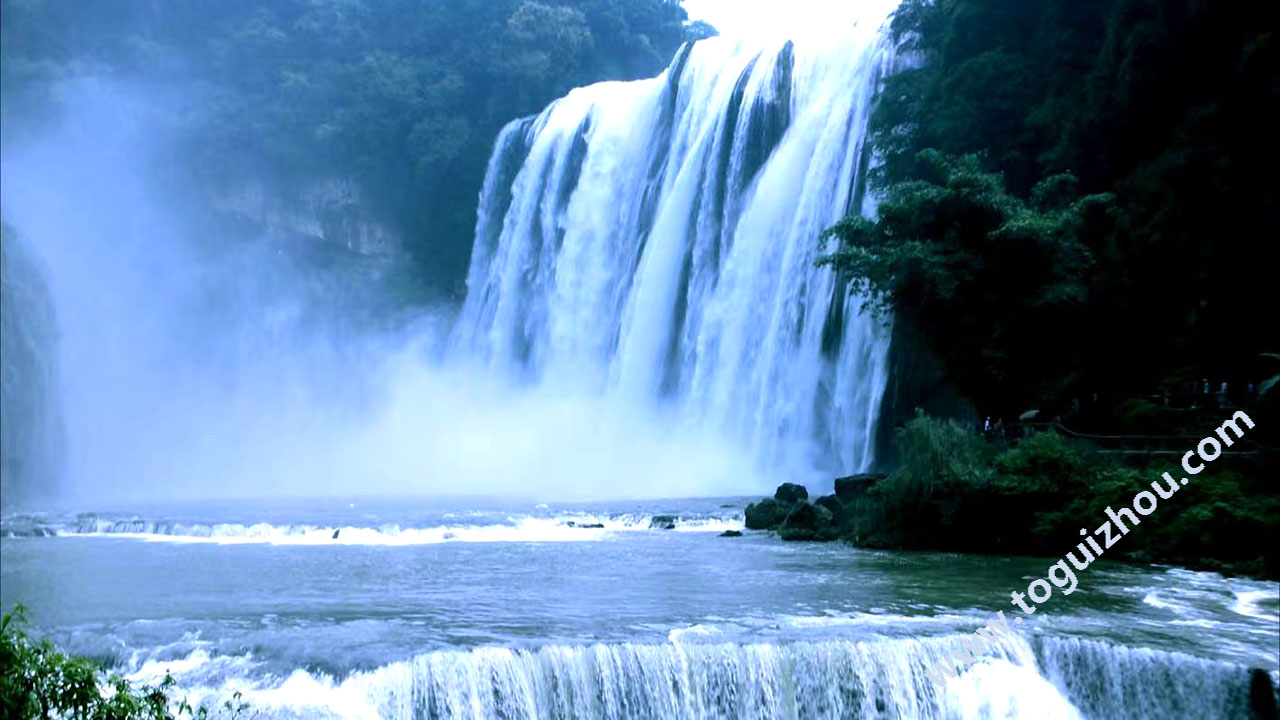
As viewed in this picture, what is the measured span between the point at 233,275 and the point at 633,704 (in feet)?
161

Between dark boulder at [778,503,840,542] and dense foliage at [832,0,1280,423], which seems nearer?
dense foliage at [832,0,1280,423]

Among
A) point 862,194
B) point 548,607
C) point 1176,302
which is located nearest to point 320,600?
point 548,607

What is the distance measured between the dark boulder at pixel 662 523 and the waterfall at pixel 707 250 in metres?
6.38

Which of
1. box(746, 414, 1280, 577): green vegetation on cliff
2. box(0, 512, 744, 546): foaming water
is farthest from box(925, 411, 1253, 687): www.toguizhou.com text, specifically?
box(0, 512, 744, 546): foaming water

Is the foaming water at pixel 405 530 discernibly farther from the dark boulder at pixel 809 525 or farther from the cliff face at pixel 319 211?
the cliff face at pixel 319 211

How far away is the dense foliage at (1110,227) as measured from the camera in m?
20.1

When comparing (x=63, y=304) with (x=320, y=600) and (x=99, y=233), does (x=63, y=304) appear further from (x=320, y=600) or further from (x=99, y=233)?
(x=320, y=600)

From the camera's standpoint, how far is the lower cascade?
10367mm

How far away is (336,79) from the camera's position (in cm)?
5553

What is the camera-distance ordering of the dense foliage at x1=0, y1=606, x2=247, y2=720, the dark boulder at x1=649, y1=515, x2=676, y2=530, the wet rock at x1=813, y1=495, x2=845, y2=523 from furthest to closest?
the dark boulder at x1=649, y1=515, x2=676, y2=530 < the wet rock at x1=813, y1=495, x2=845, y2=523 < the dense foliage at x1=0, y1=606, x2=247, y2=720

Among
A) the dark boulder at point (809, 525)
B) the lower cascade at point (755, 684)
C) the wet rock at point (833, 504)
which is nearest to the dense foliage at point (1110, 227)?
the wet rock at point (833, 504)

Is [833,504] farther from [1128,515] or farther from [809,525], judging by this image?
[1128,515]

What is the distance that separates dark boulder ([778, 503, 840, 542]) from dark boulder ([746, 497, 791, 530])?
44 cm

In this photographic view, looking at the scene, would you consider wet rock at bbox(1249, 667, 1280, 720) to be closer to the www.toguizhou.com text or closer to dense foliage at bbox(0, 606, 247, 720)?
the www.toguizhou.com text
